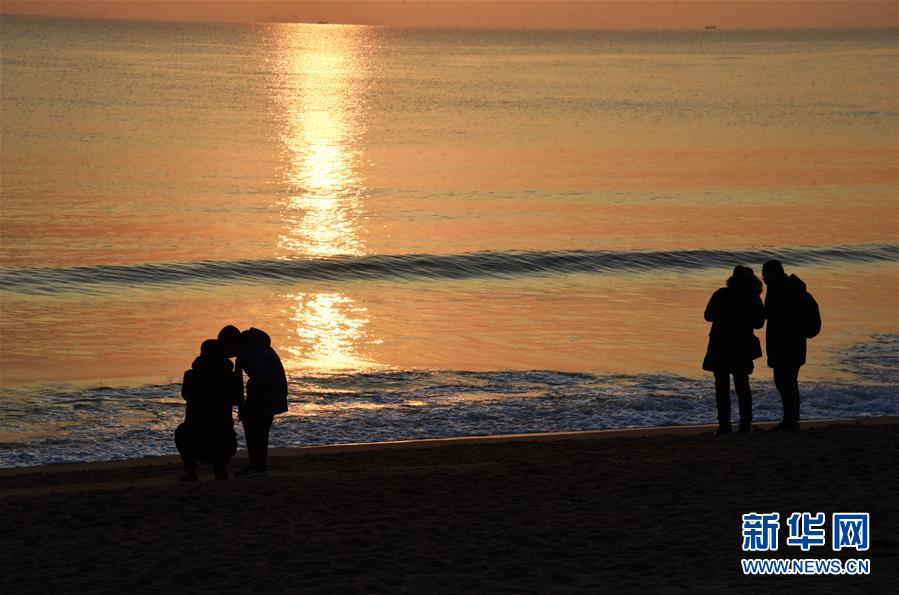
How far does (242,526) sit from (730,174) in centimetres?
3778

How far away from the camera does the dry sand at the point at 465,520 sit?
6.89 m

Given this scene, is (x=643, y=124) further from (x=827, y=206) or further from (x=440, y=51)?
(x=440, y=51)

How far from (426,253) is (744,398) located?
722 inches

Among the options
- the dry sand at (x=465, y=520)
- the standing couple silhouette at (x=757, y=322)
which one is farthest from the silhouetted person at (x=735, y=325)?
the dry sand at (x=465, y=520)

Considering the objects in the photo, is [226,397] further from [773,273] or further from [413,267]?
[413,267]

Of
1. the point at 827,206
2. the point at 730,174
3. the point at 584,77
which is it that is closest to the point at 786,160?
the point at 730,174

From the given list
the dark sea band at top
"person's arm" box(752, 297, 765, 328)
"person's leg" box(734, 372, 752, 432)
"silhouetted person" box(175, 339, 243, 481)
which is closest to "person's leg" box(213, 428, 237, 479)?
"silhouetted person" box(175, 339, 243, 481)

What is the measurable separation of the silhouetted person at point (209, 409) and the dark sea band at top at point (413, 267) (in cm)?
1531

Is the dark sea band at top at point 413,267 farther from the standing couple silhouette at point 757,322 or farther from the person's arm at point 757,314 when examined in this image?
the person's arm at point 757,314

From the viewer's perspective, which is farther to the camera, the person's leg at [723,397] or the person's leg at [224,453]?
the person's leg at [723,397]

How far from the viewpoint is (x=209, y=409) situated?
928 centimetres

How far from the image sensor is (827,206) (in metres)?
36.3

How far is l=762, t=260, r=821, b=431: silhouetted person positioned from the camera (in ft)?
34.3

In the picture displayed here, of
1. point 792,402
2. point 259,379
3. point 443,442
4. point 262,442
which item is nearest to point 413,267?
point 443,442
